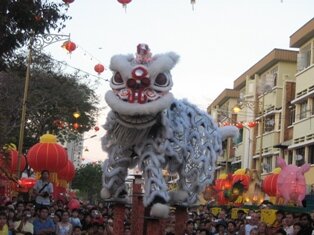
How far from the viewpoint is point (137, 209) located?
394 inches

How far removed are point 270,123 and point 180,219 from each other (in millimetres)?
29236

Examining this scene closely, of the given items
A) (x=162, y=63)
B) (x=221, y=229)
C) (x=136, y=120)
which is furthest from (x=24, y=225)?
(x=162, y=63)

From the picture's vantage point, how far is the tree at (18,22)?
8.52 metres

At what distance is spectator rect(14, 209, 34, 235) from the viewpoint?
1035 centimetres

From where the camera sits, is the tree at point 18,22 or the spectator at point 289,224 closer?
the tree at point 18,22

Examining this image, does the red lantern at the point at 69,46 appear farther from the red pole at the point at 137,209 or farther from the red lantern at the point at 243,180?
the red lantern at the point at 243,180

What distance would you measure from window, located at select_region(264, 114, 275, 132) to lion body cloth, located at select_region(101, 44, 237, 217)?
2870 cm

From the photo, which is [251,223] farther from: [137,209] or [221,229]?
[137,209]

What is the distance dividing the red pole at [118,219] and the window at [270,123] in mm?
29953

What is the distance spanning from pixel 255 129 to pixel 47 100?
18149mm

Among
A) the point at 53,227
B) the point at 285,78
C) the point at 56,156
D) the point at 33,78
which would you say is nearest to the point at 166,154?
the point at 53,227

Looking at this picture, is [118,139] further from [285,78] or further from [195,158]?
[285,78]


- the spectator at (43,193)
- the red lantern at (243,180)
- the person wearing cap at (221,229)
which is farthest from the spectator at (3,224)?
the red lantern at (243,180)

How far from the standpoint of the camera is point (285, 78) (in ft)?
125
